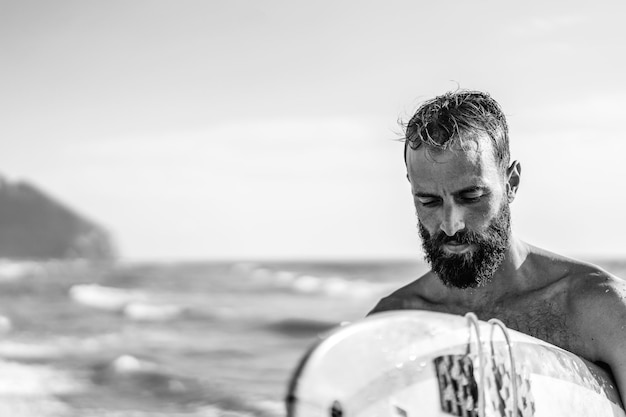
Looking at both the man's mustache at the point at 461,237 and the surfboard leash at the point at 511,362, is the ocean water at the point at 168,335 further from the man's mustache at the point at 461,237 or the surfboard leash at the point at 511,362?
the surfboard leash at the point at 511,362

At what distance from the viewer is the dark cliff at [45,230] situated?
1960 inches

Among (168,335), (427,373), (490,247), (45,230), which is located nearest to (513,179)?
(490,247)

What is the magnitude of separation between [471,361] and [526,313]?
681mm

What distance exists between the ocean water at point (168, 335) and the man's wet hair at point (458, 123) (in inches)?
120

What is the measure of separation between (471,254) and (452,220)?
0.49 feet

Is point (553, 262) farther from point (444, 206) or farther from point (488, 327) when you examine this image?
point (488, 327)

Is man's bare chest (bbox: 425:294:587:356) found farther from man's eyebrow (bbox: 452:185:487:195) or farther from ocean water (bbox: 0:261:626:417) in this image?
ocean water (bbox: 0:261:626:417)

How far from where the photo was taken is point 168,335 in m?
16.9

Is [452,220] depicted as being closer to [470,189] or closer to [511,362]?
[470,189]

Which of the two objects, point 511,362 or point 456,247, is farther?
point 456,247

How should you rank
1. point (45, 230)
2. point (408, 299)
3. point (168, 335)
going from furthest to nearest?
point (45, 230) → point (168, 335) → point (408, 299)

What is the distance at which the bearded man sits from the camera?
2.52 m

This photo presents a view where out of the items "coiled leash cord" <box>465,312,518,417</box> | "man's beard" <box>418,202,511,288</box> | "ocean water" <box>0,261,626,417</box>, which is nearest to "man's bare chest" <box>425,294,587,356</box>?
"man's beard" <box>418,202,511,288</box>

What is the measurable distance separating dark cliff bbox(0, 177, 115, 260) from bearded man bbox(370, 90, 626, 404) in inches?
1920
